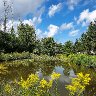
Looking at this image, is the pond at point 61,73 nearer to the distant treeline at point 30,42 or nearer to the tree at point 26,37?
the distant treeline at point 30,42

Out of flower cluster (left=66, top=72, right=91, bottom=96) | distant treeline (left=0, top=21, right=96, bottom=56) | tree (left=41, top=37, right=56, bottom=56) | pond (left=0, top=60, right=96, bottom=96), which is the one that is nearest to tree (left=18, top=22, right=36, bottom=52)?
distant treeline (left=0, top=21, right=96, bottom=56)

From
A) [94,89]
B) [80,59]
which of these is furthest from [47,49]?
[94,89]

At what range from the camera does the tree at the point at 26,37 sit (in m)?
63.0

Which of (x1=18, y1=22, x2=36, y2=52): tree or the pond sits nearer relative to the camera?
the pond

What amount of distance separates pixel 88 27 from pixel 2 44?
984 inches

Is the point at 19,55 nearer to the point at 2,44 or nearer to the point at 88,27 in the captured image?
the point at 2,44

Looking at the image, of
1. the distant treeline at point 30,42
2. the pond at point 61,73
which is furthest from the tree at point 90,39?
the pond at point 61,73

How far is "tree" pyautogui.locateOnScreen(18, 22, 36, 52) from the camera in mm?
63037

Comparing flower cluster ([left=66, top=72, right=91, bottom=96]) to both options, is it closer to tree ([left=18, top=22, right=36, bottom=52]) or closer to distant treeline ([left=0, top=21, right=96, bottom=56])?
distant treeline ([left=0, top=21, right=96, bottom=56])

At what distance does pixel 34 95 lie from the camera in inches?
274

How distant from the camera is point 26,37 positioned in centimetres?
6812

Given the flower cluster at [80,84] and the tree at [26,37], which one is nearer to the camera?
the flower cluster at [80,84]

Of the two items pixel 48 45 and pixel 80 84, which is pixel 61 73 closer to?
pixel 80 84

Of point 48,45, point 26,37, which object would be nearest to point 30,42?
point 26,37
